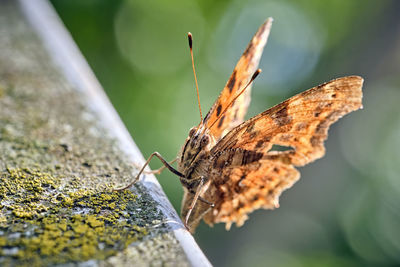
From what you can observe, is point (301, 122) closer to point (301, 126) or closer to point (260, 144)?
point (301, 126)

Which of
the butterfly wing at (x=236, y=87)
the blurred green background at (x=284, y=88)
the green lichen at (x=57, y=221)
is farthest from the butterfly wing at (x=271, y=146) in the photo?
the blurred green background at (x=284, y=88)

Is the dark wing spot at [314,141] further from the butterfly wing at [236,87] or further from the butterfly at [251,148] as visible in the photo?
the butterfly wing at [236,87]

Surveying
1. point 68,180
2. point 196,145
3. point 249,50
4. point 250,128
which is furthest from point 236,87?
point 68,180

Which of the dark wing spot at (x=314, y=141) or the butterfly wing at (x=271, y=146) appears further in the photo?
the dark wing spot at (x=314, y=141)

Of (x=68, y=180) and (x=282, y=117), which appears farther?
(x=282, y=117)

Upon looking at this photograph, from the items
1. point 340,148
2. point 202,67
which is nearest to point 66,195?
point 340,148

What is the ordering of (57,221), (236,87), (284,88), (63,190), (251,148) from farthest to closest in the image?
(284,88)
(236,87)
(251,148)
(63,190)
(57,221)

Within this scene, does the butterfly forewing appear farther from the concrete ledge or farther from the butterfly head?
the concrete ledge
